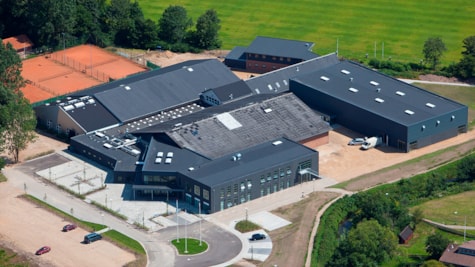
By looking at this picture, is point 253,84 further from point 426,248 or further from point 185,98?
point 426,248

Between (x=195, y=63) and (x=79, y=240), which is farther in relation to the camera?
(x=195, y=63)

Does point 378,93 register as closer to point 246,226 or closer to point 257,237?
point 246,226

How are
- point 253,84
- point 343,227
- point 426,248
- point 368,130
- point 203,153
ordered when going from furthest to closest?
1. point 253,84
2. point 368,130
3. point 203,153
4. point 343,227
5. point 426,248

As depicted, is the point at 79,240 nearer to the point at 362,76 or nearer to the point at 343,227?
the point at 343,227

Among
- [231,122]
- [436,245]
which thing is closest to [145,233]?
[231,122]

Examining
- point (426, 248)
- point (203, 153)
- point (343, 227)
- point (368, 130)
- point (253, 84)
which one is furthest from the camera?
point (253, 84)

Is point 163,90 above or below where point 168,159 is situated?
above

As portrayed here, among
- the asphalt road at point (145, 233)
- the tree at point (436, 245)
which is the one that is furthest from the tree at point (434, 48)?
the tree at point (436, 245)

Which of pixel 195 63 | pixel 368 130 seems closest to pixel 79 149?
pixel 195 63
